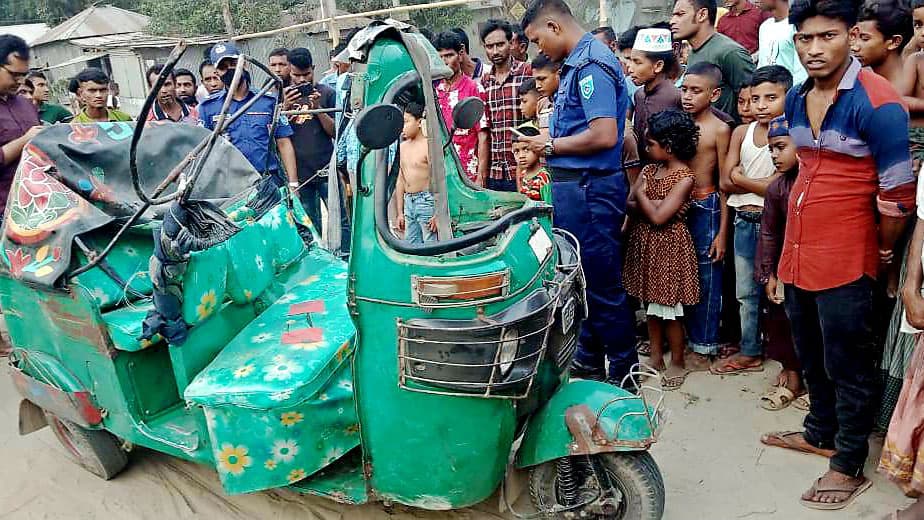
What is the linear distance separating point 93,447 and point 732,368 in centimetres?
366

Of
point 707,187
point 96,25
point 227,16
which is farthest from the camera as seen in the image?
point 96,25

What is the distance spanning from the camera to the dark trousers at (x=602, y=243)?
147 inches

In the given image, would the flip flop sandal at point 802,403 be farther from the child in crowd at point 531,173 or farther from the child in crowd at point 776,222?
the child in crowd at point 531,173

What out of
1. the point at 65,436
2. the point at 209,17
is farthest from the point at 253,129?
the point at 209,17

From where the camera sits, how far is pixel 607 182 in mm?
3705

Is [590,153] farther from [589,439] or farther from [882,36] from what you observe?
[589,439]

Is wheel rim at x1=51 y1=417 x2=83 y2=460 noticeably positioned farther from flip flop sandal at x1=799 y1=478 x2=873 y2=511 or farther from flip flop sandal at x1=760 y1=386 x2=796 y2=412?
flip flop sandal at x1=760 y1=386 x2=796 y2=412

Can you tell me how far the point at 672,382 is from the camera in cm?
420

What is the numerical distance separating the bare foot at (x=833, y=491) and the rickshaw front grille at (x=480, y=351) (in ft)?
5.02

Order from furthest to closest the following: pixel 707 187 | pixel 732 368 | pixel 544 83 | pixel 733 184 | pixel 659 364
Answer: pixel 544 83
pixel 659 364
pixel 732 368
pixel 707 187
pixel 733 184

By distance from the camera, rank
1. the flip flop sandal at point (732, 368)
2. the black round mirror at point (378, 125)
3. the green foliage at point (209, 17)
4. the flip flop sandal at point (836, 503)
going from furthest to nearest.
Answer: the green foliage at point (209, 17) → the flip flop sandal at point (732, 368) → the flip flop sandal at point (836, 503) → the black round mirror at point (378, 125)

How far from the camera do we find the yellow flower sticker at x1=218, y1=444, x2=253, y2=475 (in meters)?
2.79

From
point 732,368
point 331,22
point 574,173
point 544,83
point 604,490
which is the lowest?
point 732,368

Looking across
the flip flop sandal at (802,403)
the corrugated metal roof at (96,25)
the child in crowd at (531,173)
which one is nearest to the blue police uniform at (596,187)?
the child in crowd at (531,173)
